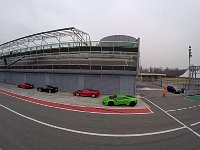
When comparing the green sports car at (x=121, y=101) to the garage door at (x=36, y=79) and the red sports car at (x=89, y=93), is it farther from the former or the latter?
the garage door at (x=36, y=79)

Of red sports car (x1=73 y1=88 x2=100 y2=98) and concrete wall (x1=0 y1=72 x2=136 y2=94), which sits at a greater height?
concrete wall (x1=0 y1=72 x2=136 y2=94)

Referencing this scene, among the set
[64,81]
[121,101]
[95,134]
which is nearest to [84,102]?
[121,101]

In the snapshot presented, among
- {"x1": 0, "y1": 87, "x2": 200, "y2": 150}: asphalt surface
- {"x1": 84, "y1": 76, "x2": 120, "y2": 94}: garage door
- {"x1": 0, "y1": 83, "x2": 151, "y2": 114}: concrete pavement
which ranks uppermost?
Answer: {"x1": 84, "y1": 76, "x2": 120, "y2": 94}: garage door

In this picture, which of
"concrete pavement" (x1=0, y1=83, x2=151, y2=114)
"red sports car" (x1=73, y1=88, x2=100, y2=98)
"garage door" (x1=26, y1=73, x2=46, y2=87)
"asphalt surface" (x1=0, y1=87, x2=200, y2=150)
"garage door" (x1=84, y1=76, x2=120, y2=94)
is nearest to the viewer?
"asphalt surface" (x1=0, y1=87, x2=200, y2=150)

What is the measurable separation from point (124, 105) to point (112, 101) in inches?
58.6

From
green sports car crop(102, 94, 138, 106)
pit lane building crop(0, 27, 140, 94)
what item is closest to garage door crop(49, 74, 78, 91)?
pit lane building crop(0, 27, 140, 94)

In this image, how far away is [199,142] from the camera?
8.21 metres

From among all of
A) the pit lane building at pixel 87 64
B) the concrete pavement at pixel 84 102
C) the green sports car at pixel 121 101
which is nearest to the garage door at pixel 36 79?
the pit lane building at pixel 87 64

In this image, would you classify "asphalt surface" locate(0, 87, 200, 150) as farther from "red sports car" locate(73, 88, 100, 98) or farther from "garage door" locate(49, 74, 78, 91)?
"garage door" locate(49, 74, 78, 91)

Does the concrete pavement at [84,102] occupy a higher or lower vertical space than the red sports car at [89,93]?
lower

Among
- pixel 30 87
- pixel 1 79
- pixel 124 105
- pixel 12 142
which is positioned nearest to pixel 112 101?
pixel 124 105

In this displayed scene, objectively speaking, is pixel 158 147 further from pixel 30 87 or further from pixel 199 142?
pixel 30 87

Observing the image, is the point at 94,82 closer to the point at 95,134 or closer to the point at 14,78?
the point at 95,134

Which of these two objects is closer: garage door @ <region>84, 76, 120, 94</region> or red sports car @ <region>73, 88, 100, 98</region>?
red sports car @ <region>73, 88, 100, 98</region>
